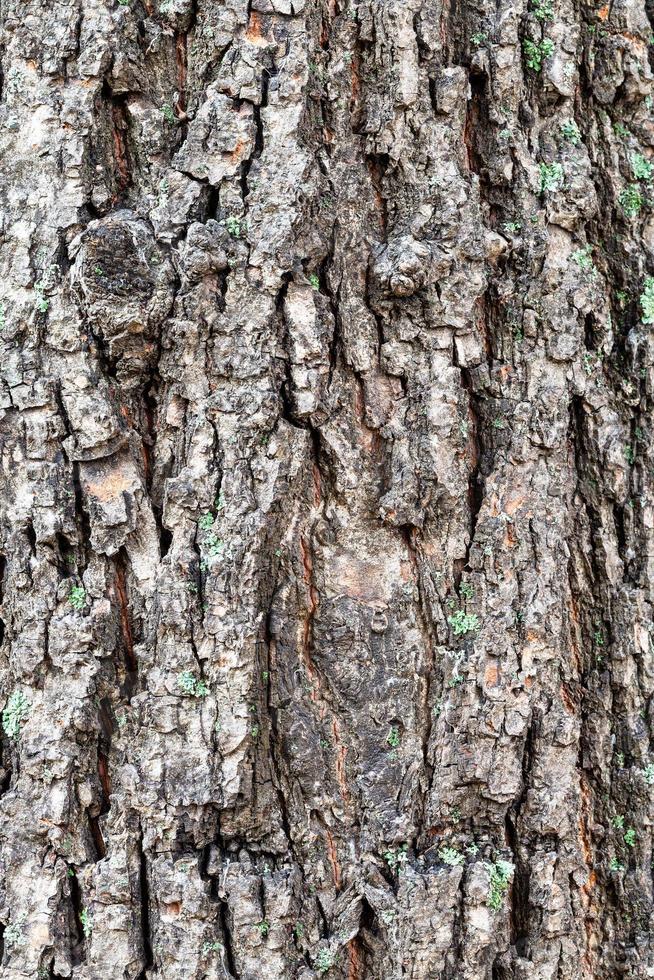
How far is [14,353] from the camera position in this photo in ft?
4.94

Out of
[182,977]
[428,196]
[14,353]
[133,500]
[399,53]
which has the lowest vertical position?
[182,977]

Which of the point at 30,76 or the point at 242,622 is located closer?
the point at 242,622

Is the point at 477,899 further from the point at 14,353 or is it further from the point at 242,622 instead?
the point at 14,353

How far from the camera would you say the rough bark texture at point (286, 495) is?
1.44 metres

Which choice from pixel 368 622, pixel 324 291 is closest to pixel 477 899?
pixel 368 622

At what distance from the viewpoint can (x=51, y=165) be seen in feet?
4.97

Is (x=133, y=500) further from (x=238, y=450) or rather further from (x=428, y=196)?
(x=428, y=196)

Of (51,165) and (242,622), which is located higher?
(51,165)

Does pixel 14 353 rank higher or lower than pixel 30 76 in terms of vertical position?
lower

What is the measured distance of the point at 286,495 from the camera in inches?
57.4

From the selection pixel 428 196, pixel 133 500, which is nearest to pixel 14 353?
pixel 133 500

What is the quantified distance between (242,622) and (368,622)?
0.79ft

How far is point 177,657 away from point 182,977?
0.54m

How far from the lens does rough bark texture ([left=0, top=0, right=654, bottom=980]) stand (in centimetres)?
144
